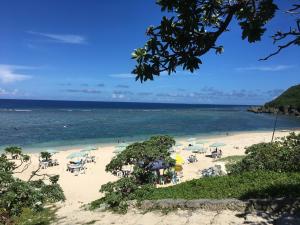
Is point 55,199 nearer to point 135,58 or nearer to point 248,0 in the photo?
point 135,58

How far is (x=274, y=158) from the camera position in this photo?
1412cm

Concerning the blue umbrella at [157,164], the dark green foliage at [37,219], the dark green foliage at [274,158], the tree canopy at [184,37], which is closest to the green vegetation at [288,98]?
the blue umbrella at [157,164]

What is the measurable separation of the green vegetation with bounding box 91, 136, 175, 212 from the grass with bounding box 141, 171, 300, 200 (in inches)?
28.9

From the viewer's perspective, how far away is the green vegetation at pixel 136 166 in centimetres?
1179

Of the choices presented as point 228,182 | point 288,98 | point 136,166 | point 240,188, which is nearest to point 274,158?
point 228,182

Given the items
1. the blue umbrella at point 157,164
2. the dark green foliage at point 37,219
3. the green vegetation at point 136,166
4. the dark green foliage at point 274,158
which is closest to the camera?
the dark green foliage at point 37,219

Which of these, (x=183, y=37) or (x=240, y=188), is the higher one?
(x=183, y=37)

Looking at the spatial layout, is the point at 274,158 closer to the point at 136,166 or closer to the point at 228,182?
the point at 228,182

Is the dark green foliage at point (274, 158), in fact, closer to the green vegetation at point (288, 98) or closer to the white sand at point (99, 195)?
the white sand at point (99, 195)

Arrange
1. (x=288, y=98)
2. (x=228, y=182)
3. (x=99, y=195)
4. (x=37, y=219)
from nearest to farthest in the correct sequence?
(x=228, y=182) < (x=37, y=219) < (x=99, y=195) < (x=288, y=98)

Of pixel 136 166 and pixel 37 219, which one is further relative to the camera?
pixel 136 166

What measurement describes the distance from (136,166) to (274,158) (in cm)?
574

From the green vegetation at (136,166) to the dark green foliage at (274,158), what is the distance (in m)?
3.58

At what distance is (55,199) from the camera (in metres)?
7.04
